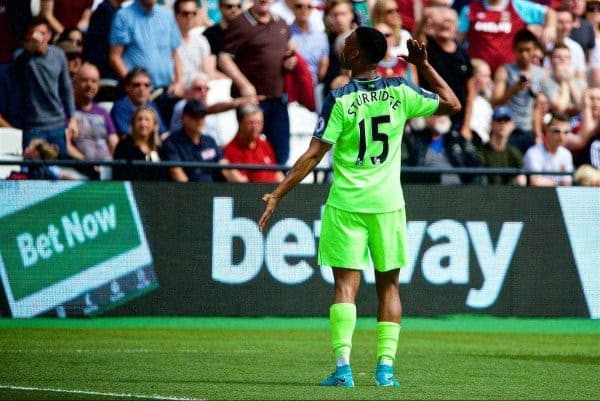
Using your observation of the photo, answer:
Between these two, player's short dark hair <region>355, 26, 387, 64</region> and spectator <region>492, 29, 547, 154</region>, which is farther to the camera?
spectator <region>492, 29, 547, 154</region>

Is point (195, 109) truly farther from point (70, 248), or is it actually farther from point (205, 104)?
point (70, 248)

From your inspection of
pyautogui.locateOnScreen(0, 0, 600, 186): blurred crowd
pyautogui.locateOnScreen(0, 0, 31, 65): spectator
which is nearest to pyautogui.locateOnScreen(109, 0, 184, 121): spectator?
pyautogui.locateOnScreen(0, 0, 600, 186): blurred crowd

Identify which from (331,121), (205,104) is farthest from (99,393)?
(205,104)

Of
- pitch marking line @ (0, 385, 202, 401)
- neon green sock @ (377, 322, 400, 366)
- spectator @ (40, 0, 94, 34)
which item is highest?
spectator @ (40, 0, 94, 34)

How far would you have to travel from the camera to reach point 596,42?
20.2 m

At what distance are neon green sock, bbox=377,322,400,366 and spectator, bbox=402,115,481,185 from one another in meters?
7.64

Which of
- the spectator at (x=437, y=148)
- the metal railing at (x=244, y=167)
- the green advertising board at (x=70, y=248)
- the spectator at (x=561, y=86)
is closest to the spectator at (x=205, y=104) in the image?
the metal railing at (x=244, y=167)

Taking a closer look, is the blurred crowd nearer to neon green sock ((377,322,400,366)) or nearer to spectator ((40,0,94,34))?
spectator ((40,0,94,34))

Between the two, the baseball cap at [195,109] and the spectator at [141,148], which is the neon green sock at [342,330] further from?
the baseball cap at [195,109]

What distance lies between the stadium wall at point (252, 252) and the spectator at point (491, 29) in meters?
3.66

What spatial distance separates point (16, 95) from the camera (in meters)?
15.5

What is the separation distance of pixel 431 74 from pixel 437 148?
7663 mm

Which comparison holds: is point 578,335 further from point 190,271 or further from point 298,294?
point 190,271

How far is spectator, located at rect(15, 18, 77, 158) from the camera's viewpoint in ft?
50.5
